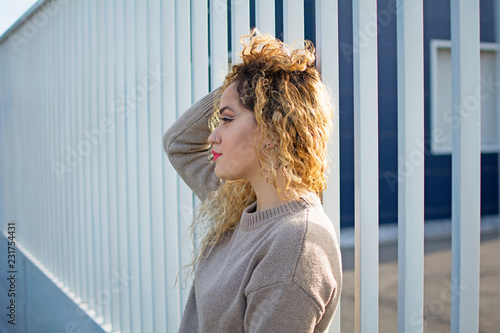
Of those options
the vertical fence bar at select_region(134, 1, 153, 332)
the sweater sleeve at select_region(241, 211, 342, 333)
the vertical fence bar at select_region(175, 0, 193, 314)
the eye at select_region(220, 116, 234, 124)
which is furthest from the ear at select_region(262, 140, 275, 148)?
the vertical fence bar at select_region(134, 1, 153, 332)

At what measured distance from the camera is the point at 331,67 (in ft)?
4.44

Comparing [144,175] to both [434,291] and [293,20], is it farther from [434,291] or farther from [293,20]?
[434,291]

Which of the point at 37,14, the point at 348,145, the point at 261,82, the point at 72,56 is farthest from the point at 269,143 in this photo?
the point at 348,145

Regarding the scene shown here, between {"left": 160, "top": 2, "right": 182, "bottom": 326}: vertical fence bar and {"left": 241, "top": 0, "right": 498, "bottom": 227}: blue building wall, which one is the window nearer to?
{"left": 241, "top": 0, "right": 498, "bottom": 227}: blue building wall

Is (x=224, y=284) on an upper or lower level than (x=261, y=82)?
lower

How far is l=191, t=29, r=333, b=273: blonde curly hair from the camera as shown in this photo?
3.72 ft

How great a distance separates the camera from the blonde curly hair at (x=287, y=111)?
1.13m

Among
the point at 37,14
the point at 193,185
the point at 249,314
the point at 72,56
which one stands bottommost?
the point at 249,314

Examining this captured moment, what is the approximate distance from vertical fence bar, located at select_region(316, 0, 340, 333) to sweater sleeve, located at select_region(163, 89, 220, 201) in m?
0.48

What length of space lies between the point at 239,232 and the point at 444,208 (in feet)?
27.9

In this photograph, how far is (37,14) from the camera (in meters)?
3.79

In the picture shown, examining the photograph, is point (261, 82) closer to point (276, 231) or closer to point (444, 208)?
point (276, 231)

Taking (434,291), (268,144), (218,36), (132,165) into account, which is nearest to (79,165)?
(132,165)

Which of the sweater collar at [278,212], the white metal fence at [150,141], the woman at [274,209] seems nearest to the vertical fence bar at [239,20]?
the white metal fence at [150,141]
